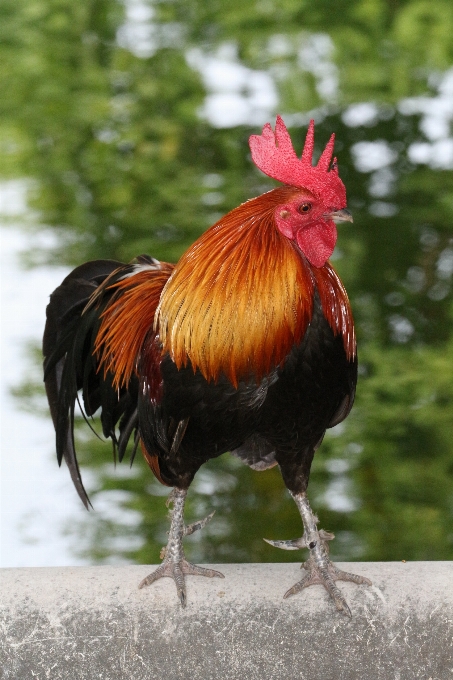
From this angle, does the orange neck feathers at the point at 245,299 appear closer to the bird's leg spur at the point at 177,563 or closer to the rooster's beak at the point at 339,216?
the rooster's beak at the point at 339,216

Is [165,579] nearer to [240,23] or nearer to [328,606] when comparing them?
[328,606]

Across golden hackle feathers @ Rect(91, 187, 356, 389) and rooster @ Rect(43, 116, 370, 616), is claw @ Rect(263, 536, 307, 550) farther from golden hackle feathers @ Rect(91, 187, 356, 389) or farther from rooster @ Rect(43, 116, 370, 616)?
golden hackle feathers @ Rect(91, 187, 356, 389)

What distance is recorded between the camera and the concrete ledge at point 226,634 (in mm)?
1666

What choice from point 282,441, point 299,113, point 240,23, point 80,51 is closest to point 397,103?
point 299,113

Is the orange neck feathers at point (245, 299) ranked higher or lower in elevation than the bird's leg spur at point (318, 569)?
higher

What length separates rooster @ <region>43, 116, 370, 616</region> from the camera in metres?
1.62

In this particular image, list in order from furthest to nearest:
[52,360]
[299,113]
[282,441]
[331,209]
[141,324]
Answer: [299,113]
[52,360]
[141,324]
[282,441]
[331,209]

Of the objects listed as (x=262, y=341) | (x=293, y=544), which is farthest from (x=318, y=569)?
(x=262, y=341)

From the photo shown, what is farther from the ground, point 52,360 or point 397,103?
point 397,103

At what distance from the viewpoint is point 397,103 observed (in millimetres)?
3287

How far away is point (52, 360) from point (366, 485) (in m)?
1.74

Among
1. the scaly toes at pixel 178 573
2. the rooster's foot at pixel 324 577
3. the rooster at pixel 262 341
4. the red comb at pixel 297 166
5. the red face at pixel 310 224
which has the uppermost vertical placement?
the red comb at pixel 297 166

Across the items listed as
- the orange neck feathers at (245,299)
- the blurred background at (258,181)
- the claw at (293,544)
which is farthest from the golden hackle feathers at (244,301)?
the blurred background at (258,181)

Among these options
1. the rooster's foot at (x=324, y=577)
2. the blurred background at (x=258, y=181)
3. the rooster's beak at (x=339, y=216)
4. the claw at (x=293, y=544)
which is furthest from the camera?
the blurred background at (x=258, y=181)
